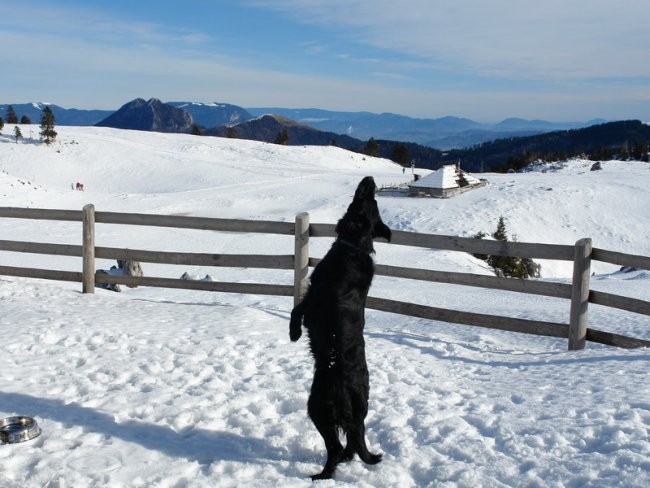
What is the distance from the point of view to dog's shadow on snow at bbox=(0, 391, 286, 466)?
182 inches

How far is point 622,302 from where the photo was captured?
7035 mm

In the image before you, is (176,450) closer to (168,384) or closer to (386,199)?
(168,384)

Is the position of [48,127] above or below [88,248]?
above

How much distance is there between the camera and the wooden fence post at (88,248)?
9.17 m

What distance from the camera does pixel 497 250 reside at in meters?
7.64

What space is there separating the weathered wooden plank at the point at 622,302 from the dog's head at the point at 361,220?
3.96 m

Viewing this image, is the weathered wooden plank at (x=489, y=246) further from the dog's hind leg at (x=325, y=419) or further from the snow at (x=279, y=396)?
the dog's hind leg at (x=325, y=419)

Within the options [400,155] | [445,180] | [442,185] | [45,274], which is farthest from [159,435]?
[400,155]

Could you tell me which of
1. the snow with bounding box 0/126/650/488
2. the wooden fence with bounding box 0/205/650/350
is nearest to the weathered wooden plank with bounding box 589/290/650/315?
the wooden fence with bounding box 0/205/650/350

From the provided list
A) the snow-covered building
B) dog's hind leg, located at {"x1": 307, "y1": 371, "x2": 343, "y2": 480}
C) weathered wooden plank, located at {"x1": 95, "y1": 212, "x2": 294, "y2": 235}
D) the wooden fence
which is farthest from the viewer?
the snow-covered building

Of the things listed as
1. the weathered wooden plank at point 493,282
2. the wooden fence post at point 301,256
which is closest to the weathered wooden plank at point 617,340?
the weathered wooden plank at point 493,282

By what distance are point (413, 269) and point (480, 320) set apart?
105 centimetres

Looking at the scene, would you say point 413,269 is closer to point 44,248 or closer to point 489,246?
point 489,246

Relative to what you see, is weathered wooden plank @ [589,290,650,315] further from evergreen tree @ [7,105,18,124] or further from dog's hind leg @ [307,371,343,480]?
evergreen tree @ [7,105,18,124]
